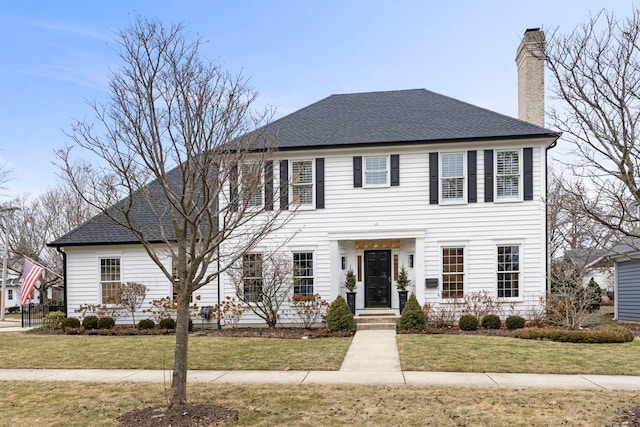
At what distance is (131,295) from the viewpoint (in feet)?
53.4

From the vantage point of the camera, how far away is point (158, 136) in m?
5.98

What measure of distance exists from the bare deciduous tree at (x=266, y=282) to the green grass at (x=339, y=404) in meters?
7.00

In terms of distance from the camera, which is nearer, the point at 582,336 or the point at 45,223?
the point at 582,336

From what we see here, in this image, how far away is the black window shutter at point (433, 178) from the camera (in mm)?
15422

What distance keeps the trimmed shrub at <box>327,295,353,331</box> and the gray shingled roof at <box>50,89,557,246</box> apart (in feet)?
17.5

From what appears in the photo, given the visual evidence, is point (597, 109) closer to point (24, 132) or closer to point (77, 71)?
point (77, 71)

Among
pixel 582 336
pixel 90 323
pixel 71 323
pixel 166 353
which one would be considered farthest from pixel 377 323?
pixel 71 323

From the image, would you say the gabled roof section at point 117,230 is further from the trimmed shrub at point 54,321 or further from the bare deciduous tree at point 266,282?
the bare deciduous tree at point 266,282

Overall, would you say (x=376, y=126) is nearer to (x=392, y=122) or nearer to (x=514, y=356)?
(x=392, y=122)

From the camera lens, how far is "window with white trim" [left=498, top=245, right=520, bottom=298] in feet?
49.8

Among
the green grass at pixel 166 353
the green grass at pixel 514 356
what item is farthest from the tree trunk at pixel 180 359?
the green grass at pixel 514 356

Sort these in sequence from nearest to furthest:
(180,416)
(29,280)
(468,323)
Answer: (180,416) < (468,323) < (29,280)

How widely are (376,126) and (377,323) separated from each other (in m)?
6.88

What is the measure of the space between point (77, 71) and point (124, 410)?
7258mm
